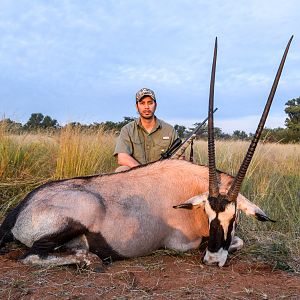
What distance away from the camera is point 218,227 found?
3648 millimetres

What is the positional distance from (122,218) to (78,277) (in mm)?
677

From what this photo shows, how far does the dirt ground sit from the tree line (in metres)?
2.92

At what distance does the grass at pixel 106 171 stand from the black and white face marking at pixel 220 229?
0.49m

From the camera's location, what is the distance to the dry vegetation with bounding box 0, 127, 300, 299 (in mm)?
3309

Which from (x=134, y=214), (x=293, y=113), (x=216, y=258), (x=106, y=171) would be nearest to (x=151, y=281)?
(x=216, y=258)

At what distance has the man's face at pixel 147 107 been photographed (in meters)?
5.87

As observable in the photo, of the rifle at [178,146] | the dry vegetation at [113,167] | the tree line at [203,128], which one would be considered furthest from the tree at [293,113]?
the rifle at [178,146]

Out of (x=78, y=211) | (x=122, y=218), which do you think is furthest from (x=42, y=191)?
(x=122, y=218)

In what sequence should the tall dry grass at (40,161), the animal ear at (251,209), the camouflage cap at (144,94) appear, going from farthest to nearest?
1. the tall dry grass at (40,161)
2. the camouflage cap at (144,94)
3. the animal ear at (251,209)

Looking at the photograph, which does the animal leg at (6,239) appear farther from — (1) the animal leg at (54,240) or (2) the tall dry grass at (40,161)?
(2) the tall dry grass at (40,161)

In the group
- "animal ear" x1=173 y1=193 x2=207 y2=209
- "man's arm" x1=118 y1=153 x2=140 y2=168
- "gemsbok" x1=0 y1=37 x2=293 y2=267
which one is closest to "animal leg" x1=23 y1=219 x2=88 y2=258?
"gemsbok" x1=0 y1=37 x2=293 y2=267

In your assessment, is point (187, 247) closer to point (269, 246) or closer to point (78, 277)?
point (269, 246)

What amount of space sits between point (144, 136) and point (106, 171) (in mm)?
1529

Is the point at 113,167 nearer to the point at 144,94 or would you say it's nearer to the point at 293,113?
the point at 144,94
